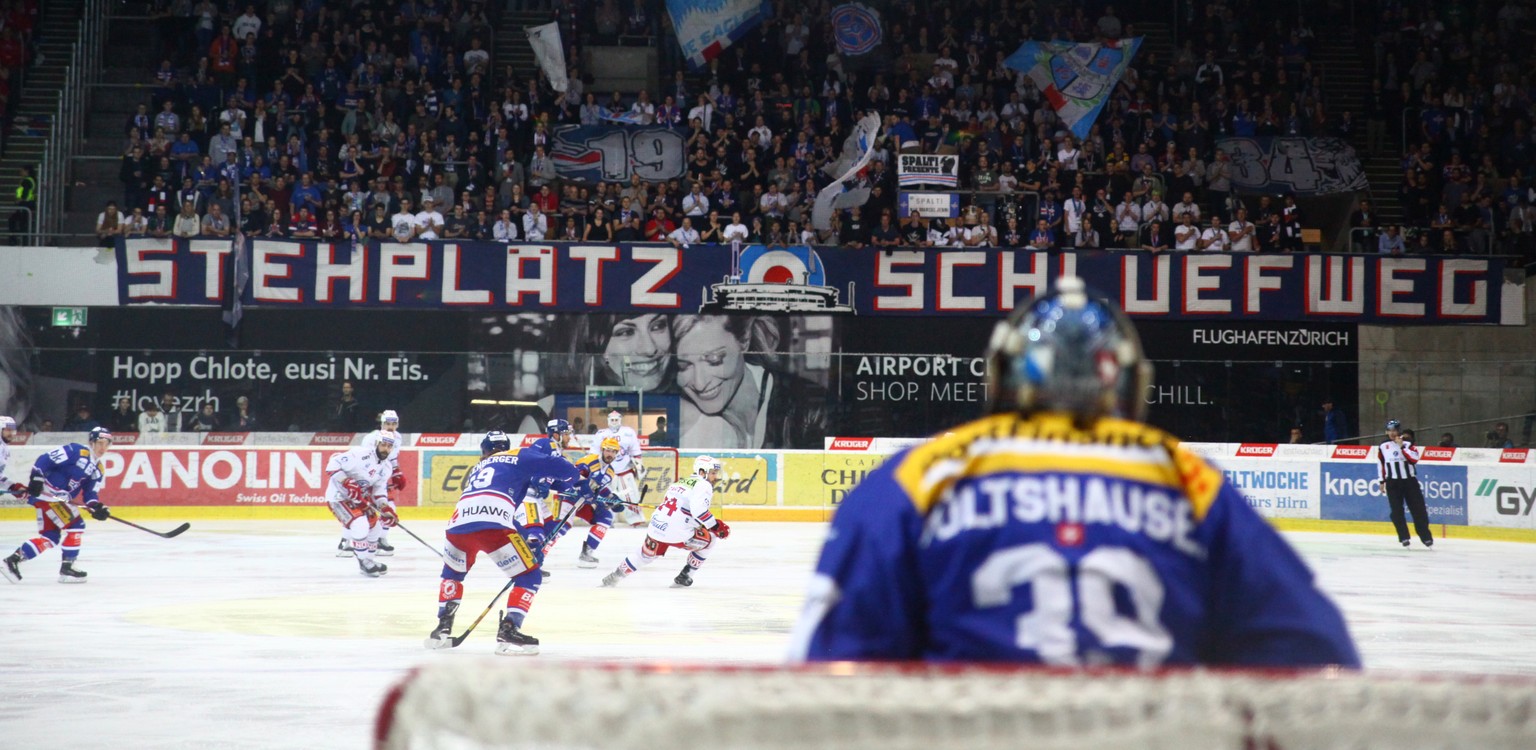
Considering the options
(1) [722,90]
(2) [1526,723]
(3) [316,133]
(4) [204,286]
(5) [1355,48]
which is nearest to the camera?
(2) [1526,723]

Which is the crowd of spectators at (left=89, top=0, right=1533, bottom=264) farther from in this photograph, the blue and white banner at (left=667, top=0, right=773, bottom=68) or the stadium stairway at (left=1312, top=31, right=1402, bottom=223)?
the blue and white banner at (left=667, top=0, right=773, bottom=68)

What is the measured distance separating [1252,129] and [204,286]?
18.0 m

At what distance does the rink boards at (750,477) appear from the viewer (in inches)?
828

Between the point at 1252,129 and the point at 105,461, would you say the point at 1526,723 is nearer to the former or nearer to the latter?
the point at 105,461

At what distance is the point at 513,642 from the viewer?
9.72 meters

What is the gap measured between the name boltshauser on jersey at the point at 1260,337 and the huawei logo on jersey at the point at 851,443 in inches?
231

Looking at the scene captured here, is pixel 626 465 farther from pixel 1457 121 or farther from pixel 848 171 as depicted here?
pixel 1457 121

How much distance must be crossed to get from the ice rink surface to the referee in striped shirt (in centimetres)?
36

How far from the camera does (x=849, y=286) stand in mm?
22812

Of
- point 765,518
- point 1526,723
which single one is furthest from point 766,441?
point 1526,723

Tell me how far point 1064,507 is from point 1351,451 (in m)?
20.9

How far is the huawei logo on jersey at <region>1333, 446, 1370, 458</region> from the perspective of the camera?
840 inches

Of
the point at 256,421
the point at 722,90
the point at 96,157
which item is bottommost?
the point at 256,421

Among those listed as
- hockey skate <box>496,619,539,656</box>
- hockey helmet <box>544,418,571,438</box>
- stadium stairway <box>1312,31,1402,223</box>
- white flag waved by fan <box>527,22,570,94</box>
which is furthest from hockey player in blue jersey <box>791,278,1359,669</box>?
stadium stairway <box>1312,31,1402,223</box>
